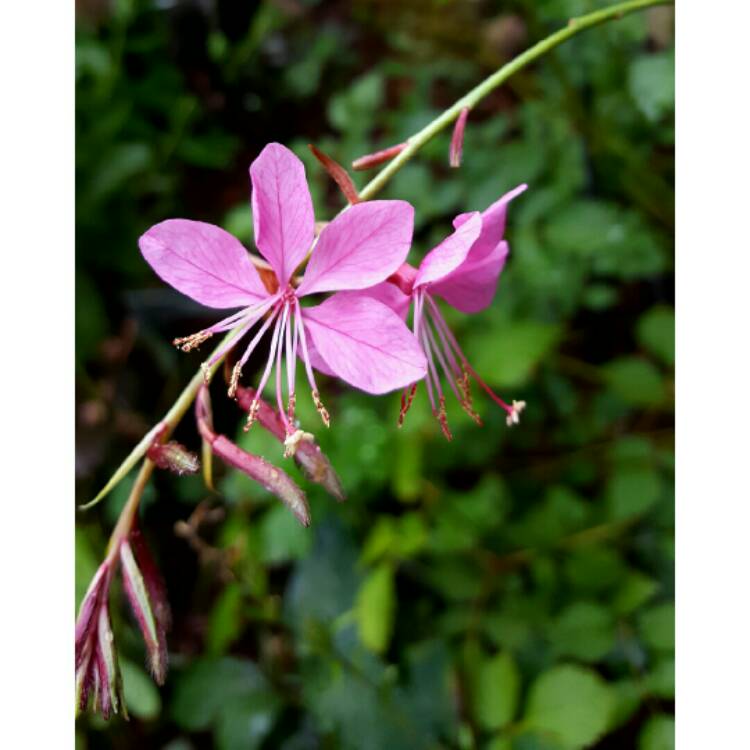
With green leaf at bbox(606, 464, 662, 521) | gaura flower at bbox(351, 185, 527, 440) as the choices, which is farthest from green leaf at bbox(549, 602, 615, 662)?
gaura flower at bbox(351, 185, 527, 440)

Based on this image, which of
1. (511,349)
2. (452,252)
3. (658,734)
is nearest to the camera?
(452,252)

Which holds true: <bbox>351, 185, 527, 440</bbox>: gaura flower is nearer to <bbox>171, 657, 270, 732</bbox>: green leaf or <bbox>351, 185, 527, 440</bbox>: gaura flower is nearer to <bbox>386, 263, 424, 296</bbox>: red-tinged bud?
<bbox>386, 263, 424, 296</bbox>: red-tinged bud

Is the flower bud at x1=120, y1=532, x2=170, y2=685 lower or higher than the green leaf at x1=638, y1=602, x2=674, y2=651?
higher

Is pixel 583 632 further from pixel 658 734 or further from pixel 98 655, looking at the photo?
pixel 98 655

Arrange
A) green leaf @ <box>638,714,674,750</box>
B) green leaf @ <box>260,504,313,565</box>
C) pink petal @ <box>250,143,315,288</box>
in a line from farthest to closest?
1. green leaf @ <box>260,504,313,565</box>
2. green leaf @ <box>638,714,674,750</box>
3. pink petal @ <box>250,143,315,288</box>

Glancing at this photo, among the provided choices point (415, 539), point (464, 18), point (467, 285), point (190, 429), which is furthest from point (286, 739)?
point (464, 18)

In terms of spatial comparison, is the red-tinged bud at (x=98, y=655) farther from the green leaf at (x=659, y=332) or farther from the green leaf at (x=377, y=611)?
the green leaf at (x=659, y=332)

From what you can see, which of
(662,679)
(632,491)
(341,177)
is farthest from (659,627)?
(341,177)
